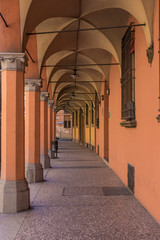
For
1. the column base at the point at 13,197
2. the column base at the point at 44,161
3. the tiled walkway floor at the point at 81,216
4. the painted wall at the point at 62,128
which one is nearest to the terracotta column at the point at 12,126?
the column base at the point at 13,197

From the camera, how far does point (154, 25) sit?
5.31 m

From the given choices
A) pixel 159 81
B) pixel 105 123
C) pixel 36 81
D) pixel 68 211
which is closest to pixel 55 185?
pixel 68 211

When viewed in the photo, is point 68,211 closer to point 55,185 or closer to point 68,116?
point 55,185

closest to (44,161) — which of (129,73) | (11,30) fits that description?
(129,73)

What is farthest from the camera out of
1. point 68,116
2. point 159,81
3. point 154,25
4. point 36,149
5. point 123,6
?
point 68,116

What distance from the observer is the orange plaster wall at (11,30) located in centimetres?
562

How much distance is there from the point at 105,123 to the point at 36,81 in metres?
6.34

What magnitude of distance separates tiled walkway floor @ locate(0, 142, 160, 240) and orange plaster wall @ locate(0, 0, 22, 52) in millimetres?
3388

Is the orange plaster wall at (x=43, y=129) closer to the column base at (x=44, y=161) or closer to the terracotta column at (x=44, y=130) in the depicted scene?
the terracotta column at (x=44, y=130)

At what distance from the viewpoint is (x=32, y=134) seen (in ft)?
27.6

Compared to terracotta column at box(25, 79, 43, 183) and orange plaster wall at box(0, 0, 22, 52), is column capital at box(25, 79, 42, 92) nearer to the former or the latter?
terracotta column at box(25, 79, 43, 183)

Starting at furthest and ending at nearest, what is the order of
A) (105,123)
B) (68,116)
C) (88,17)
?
(68,116) < (105,123) < (88,17)

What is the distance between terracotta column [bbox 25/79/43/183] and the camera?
8.37 m

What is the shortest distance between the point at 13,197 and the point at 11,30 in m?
3.42
